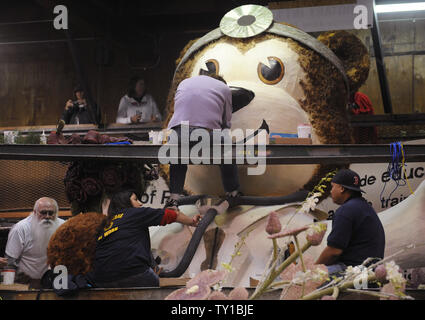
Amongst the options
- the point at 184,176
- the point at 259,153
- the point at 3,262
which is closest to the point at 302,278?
the point at 259,153

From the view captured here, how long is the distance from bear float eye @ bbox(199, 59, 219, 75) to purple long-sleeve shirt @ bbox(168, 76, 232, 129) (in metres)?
0.29

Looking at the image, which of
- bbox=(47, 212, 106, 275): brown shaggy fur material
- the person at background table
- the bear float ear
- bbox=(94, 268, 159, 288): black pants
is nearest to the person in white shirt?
the person at background table

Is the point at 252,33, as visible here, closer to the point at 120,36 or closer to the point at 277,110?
the point at 277,110

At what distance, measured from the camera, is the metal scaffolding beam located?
10.2 ft

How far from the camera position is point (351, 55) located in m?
4.45

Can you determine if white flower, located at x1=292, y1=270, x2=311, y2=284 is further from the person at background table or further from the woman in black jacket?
the person at background table

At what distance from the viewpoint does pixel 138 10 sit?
6656 millimetres

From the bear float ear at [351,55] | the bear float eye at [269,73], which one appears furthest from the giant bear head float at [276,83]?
the bear float ear at [351,55]

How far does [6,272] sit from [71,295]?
0.77 meters

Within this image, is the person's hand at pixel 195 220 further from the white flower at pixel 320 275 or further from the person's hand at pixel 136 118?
the person's hand at pixel 136 118

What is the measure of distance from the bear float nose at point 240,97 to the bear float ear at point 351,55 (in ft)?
3.59

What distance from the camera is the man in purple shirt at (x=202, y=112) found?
3.44 metres

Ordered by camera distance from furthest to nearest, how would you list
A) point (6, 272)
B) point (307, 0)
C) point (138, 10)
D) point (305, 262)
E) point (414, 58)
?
point (138, 10), point (414, 58), point (307, 0), point (6, 272), point (305, 262)

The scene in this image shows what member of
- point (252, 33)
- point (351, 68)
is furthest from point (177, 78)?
point (351, 68)
